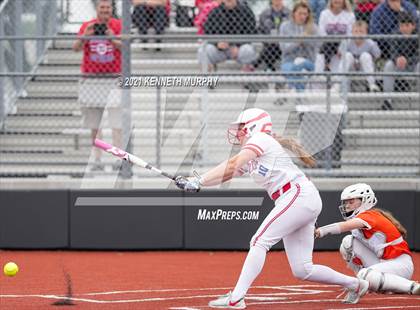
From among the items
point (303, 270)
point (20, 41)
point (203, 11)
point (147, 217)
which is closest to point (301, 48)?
point (203, 11)

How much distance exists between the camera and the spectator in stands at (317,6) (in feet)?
50.9

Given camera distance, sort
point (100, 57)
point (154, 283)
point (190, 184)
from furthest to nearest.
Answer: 1. point (100, 57)
2. point (154, 283)
3. point (190, 184)

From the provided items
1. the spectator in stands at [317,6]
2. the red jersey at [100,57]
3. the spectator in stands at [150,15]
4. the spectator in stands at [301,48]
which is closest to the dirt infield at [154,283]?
the red jersey at [100,57]

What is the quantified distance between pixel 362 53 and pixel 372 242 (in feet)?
18.2

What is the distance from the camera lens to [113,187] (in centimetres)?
1373

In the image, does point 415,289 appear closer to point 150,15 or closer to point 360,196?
point 360,196

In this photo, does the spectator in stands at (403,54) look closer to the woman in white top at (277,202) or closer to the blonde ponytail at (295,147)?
the blonde ponytail at (295,147)

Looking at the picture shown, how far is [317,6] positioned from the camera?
1556 centimetres

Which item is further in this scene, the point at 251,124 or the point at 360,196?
the point at 360,196

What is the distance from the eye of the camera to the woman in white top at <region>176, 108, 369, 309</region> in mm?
8828

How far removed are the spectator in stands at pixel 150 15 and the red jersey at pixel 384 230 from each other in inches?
234

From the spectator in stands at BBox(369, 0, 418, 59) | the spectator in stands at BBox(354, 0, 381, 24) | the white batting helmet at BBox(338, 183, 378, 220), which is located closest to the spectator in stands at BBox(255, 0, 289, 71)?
the spectator in stands at BBox(354, 0, 381, 24)

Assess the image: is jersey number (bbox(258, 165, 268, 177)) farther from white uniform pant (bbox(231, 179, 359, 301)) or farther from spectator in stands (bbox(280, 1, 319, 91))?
spectator in stands (bbox(280, 1, 319, 91))

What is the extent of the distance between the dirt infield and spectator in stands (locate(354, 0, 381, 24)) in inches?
152
